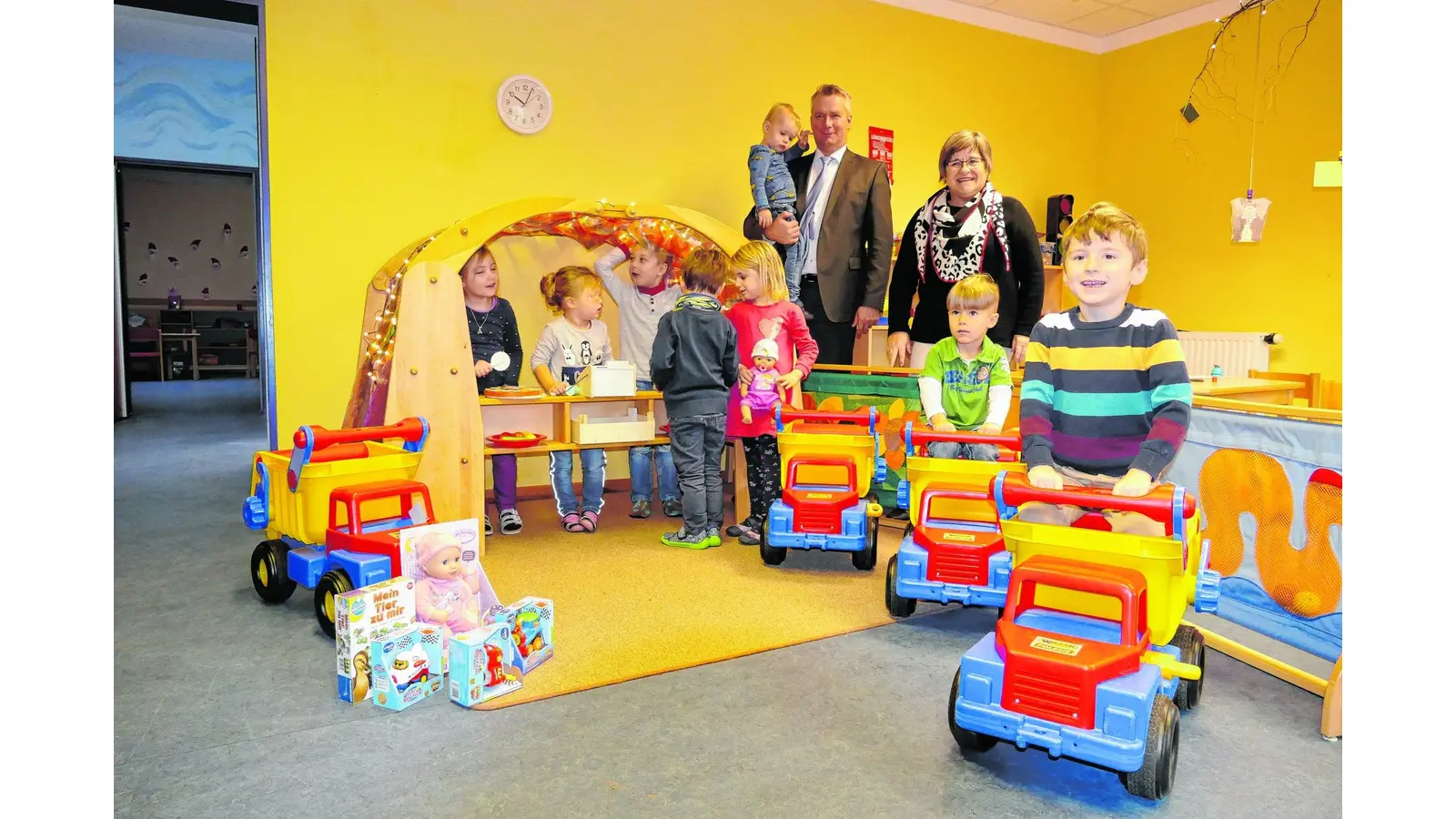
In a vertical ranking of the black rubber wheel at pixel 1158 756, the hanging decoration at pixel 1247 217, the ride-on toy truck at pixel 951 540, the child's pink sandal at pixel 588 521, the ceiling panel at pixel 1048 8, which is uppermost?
the ceiling panel at pixel 1048 8

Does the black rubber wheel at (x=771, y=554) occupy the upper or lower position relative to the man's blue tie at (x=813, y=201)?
lower

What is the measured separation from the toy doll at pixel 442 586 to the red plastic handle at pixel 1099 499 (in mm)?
1649

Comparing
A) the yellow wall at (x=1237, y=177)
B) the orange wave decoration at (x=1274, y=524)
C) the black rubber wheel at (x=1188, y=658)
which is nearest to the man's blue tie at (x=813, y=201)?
the orange wave decoration at (x=1274, y=524)

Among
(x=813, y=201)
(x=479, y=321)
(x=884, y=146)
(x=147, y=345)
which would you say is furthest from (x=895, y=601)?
(x=147, y=345)

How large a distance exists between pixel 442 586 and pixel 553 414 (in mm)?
2022

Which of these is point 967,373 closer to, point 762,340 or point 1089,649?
point 762,340

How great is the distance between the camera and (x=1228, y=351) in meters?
6.61

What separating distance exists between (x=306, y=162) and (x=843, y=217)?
3.00 m

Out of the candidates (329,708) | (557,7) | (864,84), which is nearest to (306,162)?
(557,7)

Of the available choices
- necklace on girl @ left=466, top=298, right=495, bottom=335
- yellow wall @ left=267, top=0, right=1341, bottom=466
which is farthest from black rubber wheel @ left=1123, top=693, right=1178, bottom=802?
yellow wall @ left=267, top=0, right=1341, bottom=466

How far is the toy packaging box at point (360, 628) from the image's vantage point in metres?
2.35

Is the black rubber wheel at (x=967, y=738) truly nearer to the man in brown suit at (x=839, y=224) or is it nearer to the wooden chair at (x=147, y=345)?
the man in brown suit at (x=839, y=224)

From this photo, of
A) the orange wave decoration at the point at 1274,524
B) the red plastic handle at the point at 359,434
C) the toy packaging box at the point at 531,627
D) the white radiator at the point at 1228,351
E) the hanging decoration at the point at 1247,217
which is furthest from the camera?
the white radiator at the point at 1228,351
